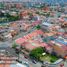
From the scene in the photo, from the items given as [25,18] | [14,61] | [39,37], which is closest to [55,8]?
[25,18]

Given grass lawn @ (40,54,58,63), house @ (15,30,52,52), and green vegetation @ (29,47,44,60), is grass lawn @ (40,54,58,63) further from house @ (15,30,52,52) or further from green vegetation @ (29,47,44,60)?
house @ (15,30,52,52)

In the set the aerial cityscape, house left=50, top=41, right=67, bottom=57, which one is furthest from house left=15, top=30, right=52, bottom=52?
house left=50, top=41, right=67, bottom=57

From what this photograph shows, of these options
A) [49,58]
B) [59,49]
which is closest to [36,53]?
[49,58]

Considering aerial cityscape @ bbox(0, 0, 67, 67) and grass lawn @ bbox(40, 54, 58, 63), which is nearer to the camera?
aerial cityscape @ bbox(0, 0, 67, 67)

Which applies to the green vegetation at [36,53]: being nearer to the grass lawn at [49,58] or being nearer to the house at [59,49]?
the grass lawn at [49,58]

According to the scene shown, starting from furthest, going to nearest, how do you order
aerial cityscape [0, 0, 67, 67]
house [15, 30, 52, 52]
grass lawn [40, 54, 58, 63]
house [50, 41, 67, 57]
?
1. house [15, 30, 52, 52]
2. house [50, 41, 67, 57]
3. grass lawn [40, 54, 58, 63]
4. aerial cityscape [0, 0, 67, 67]

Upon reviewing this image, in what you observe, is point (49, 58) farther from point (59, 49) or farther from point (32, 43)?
point (32, 43)

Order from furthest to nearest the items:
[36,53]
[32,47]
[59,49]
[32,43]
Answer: [32,43] < [32,47] < [59,49] < [36,53]

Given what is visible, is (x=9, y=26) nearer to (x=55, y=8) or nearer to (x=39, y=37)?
(x=39, y=37)
